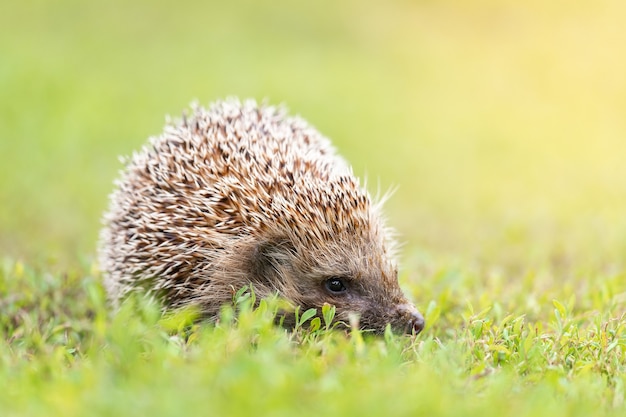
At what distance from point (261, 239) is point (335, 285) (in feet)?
1.77

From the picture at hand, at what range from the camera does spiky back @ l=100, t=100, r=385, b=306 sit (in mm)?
4918

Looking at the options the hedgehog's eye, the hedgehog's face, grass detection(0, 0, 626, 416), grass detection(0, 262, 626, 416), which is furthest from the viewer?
the hedgehog's eye

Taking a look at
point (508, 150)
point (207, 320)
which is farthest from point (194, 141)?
point (508, 150)

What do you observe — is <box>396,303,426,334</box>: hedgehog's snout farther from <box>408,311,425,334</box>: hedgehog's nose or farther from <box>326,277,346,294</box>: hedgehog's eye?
<box>326,277,346,294</box>: hedgehog's eye

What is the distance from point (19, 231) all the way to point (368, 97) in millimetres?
10800

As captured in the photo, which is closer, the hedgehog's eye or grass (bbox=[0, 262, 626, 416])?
grass (bbox=[0, 262, 626, 416])

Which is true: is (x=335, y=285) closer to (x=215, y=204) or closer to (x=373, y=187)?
(x=215, y=204)

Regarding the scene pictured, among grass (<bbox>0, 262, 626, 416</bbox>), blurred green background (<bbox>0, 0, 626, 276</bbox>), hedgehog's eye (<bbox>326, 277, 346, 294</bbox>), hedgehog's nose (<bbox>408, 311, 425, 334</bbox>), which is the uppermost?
blurred green background (<bbox>0, 0, 626, 276</bbox>)

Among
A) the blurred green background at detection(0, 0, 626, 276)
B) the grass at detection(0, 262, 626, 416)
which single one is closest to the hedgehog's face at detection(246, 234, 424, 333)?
the grass at detection(0, 262, 626, 416)

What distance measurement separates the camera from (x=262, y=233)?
4.94 metres

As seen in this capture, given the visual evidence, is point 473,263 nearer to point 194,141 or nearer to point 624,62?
point 194,141

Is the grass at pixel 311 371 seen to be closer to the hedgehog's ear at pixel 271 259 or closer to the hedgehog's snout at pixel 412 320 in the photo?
the hedgehog's snout at pixel 412 320

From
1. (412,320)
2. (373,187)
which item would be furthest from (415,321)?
(373,187)

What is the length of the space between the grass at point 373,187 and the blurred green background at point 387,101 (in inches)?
2.5
